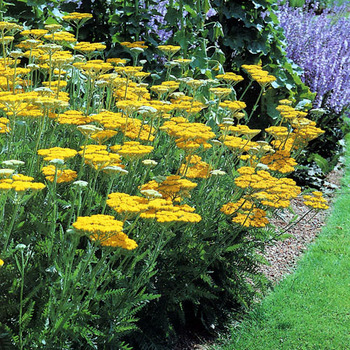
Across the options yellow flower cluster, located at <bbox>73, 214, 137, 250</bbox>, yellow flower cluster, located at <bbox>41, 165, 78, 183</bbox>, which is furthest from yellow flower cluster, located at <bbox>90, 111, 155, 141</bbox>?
yellow flower cluster, located at <bbox>73, 214, 137, 250</bbox>

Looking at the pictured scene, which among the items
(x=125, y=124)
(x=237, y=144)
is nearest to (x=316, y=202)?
(x=237, y=144)

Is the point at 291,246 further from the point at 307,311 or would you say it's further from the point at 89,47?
the point at 89,47

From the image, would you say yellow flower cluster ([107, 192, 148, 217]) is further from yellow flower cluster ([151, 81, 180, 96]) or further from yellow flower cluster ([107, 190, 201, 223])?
yellow flower cluster ([151, 81, 180, 96])

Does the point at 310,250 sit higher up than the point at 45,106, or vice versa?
the point at 45,106

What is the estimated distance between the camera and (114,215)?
2.46m

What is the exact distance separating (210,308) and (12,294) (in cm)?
136

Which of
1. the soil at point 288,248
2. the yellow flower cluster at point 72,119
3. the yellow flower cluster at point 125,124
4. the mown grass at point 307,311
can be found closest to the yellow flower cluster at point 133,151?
the yellow flower cluster at point 125,124

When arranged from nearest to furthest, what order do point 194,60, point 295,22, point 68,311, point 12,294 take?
point 68,311 → point 12,294 → point 194,60 → point 295,22

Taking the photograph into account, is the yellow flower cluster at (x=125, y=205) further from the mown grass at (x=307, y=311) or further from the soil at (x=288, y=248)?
the mown grass at (x=307, y=311)

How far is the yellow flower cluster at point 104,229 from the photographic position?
1.74m

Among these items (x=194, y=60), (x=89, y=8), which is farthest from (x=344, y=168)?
(x=89, y=8)

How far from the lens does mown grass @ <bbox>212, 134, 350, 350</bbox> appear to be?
3.22 m

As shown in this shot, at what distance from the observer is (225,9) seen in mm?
5480

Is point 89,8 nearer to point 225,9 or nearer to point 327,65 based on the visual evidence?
point 225,9
